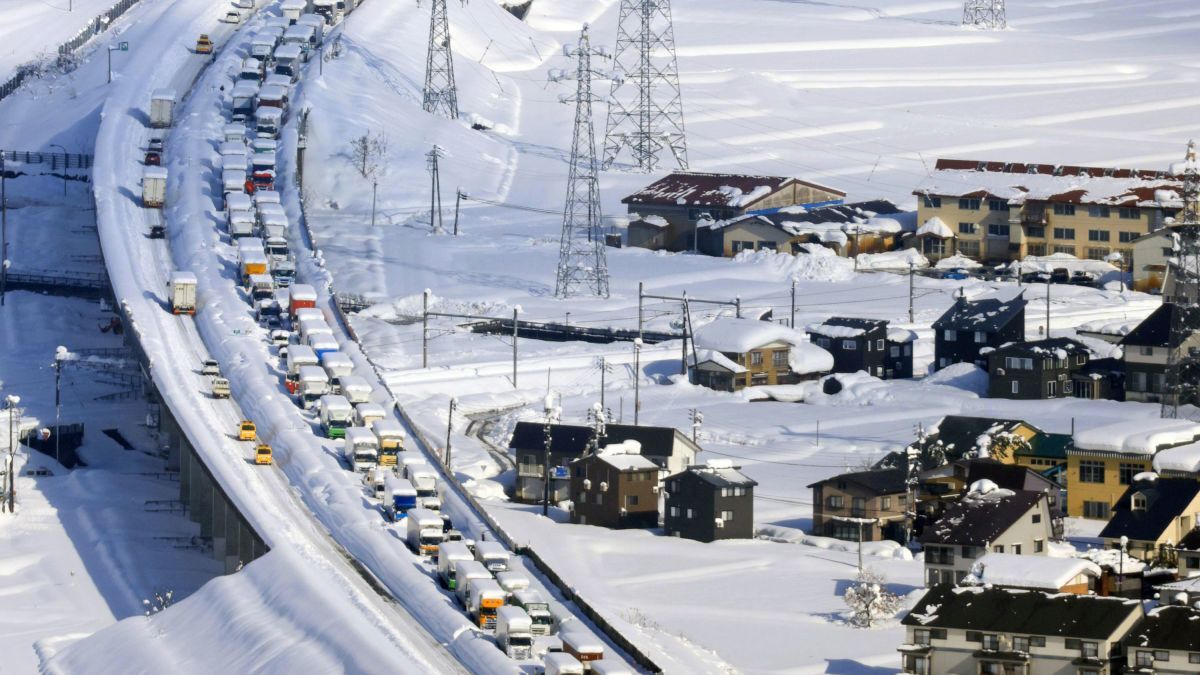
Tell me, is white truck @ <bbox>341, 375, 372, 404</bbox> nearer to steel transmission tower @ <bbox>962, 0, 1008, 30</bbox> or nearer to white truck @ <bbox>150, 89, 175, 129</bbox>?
white truck @ <bbox>150, 89, 175, 129</bbox>

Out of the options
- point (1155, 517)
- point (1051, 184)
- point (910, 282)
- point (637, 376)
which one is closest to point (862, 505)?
point (1155, 517)

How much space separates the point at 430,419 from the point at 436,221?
2209cm

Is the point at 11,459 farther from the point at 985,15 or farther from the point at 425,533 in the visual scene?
the point at 985,15

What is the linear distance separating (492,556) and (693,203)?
39.8m

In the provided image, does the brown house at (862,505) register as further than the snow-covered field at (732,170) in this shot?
Yes

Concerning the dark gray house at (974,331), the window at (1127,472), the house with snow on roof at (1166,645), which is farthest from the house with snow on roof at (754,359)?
the house with snow on roof at (1166,645)

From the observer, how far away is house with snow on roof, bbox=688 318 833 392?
68.6 metres

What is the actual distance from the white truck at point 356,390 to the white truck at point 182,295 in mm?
8469

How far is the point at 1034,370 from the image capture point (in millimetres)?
65812

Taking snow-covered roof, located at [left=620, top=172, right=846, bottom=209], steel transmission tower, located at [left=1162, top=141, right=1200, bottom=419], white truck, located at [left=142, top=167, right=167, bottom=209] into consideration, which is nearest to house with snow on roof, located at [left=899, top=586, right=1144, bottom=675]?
steel transmission tower, located at [left=1162, top=141, right=1200, bottom=419]

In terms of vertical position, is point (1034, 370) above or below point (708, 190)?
below

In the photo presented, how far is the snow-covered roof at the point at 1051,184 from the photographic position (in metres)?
82.3

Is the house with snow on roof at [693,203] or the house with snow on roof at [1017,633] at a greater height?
the house with snow on roof at [693,203]

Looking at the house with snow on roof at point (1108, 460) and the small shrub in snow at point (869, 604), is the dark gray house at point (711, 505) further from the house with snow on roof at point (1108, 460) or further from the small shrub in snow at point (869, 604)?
the house with snow on roof at point (1108, 460)
